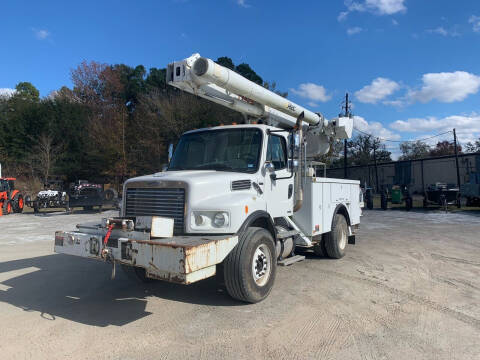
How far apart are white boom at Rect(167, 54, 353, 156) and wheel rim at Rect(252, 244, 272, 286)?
2277 mm

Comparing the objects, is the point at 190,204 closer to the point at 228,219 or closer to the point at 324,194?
the point at 228,219

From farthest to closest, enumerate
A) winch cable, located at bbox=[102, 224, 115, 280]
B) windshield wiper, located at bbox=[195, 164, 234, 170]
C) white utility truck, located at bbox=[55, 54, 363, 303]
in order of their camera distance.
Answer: windshield wiper, located at bbox=[195, 164, 234, 170]
winch cable, located at bbox=[102, 224, 115, 280]
white utility truck, located at bbox=[55, 54, 363, 303]

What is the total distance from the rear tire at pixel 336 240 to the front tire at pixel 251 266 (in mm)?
2781

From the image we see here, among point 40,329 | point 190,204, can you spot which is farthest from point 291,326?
point 40,329

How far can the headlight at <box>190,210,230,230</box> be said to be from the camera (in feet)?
14.5

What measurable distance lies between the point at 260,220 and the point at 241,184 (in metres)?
0.68

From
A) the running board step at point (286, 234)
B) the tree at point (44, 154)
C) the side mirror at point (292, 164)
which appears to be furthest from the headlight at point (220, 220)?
the tree at point (44, 154)

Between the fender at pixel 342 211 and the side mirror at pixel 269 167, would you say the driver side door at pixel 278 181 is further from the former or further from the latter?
the fender at pixel 342 211

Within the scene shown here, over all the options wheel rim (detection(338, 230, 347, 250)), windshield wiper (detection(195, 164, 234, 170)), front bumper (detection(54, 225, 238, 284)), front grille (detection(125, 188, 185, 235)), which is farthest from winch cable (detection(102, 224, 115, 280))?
wheel rim (detection(338, 230, 347, 250))

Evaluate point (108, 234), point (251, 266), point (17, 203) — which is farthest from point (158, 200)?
point (17, 203)

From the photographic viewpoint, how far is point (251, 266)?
15.0 feet

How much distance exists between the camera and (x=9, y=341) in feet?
12.1

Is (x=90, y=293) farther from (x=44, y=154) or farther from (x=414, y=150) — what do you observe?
(x=414, y=150)

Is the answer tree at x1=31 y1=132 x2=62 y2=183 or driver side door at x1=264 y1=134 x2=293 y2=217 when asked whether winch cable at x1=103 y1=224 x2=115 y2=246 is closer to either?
driver side door at x1=264 y1=134 x2=293 y2=217
